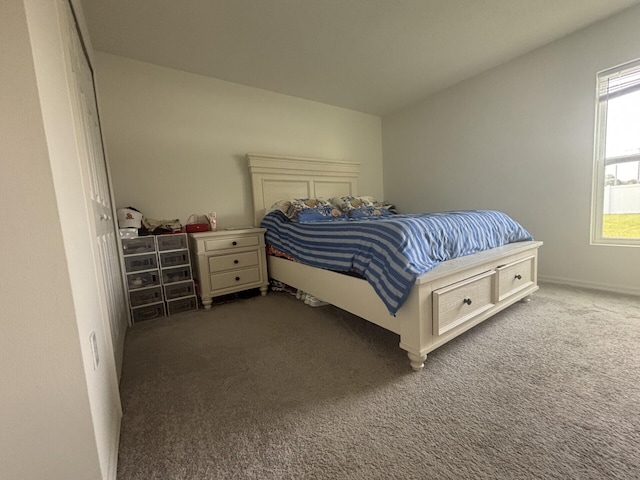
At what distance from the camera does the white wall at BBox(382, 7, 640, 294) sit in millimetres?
2303

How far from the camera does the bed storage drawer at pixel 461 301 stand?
1389mm

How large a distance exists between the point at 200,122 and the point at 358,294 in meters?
2.42

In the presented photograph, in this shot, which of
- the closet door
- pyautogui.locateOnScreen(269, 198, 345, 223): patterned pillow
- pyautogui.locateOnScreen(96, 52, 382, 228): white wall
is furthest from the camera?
pyautogui.locateOnScreen(269, 198, 345, 223): patterned pillow

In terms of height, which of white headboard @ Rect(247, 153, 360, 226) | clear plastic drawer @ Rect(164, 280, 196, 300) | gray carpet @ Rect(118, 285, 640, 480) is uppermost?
white headboard @ Rect(247, 153, 360, 226)

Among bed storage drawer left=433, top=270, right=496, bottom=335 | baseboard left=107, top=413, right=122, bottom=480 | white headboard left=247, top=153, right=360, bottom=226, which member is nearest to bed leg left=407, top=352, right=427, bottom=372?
bed storage drawer left=433, top=270, right=496, bottom=335

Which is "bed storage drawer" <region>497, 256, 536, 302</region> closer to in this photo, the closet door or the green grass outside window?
the green grass outside window

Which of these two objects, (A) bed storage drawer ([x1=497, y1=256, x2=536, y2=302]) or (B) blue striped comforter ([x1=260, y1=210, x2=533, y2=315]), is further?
(A) bed storage drawer ([x1=497, y1=256, x2=536, y2=302])

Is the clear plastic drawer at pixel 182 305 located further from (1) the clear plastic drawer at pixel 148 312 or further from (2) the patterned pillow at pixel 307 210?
(2) the patterned pillow at pixel 307 210

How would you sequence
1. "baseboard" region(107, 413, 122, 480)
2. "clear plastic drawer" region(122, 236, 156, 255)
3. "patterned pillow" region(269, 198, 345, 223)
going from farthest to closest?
"patterned pillow" region(269, 198, 345, 223)
"clear plastic drawer" region(122, 236, 156, 255)
"baseboard" region(107, 413, 122, 480)

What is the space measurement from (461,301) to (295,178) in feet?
7.84

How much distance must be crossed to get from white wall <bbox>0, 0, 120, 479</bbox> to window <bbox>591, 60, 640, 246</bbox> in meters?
3.64

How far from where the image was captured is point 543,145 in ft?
8.59

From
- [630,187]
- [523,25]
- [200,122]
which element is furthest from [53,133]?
[630,187]

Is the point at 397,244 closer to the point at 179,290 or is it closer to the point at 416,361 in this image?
the point at 416,361
